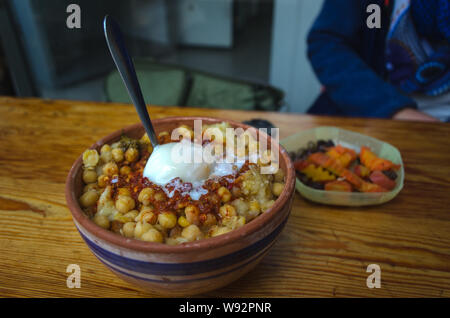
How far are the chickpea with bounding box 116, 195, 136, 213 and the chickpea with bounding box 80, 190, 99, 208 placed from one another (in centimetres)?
5

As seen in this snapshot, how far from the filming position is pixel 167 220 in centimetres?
59

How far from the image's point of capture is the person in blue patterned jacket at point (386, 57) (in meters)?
1.48

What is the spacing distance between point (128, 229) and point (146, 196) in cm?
7

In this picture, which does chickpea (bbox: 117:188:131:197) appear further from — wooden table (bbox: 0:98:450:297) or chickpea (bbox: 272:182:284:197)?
chickpea (bbox: 272:182:284:197)

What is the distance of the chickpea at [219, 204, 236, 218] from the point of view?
60 centimetres

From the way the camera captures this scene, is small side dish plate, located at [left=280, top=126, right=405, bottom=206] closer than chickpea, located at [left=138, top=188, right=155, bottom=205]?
No

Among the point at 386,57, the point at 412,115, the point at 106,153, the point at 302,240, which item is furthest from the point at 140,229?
the point at 386,57

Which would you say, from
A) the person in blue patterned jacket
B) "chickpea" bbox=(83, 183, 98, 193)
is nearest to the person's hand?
the person in blue patterned jacket

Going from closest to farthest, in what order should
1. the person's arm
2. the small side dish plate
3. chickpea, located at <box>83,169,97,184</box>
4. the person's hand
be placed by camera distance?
1. chickpea, located at <box>83,169,97,184</box>
2. the small side dish plate
3. the person's hand
4. the person's arm

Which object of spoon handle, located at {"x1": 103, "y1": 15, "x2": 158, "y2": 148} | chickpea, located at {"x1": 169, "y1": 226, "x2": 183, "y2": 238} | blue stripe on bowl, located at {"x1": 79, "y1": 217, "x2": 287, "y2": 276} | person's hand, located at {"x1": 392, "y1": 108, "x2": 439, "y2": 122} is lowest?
person's hand, located at {"x1": 392, "y1": 108, "x2": 439, "y2": 122}

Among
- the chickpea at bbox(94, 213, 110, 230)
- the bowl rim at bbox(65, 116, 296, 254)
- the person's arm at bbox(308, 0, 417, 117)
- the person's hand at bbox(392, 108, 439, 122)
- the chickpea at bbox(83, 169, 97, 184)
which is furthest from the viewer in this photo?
the person's arm at bbox(308, 0, 417, 117)

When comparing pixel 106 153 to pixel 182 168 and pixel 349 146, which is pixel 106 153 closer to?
pixel 182 168

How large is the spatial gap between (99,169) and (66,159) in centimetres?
38
